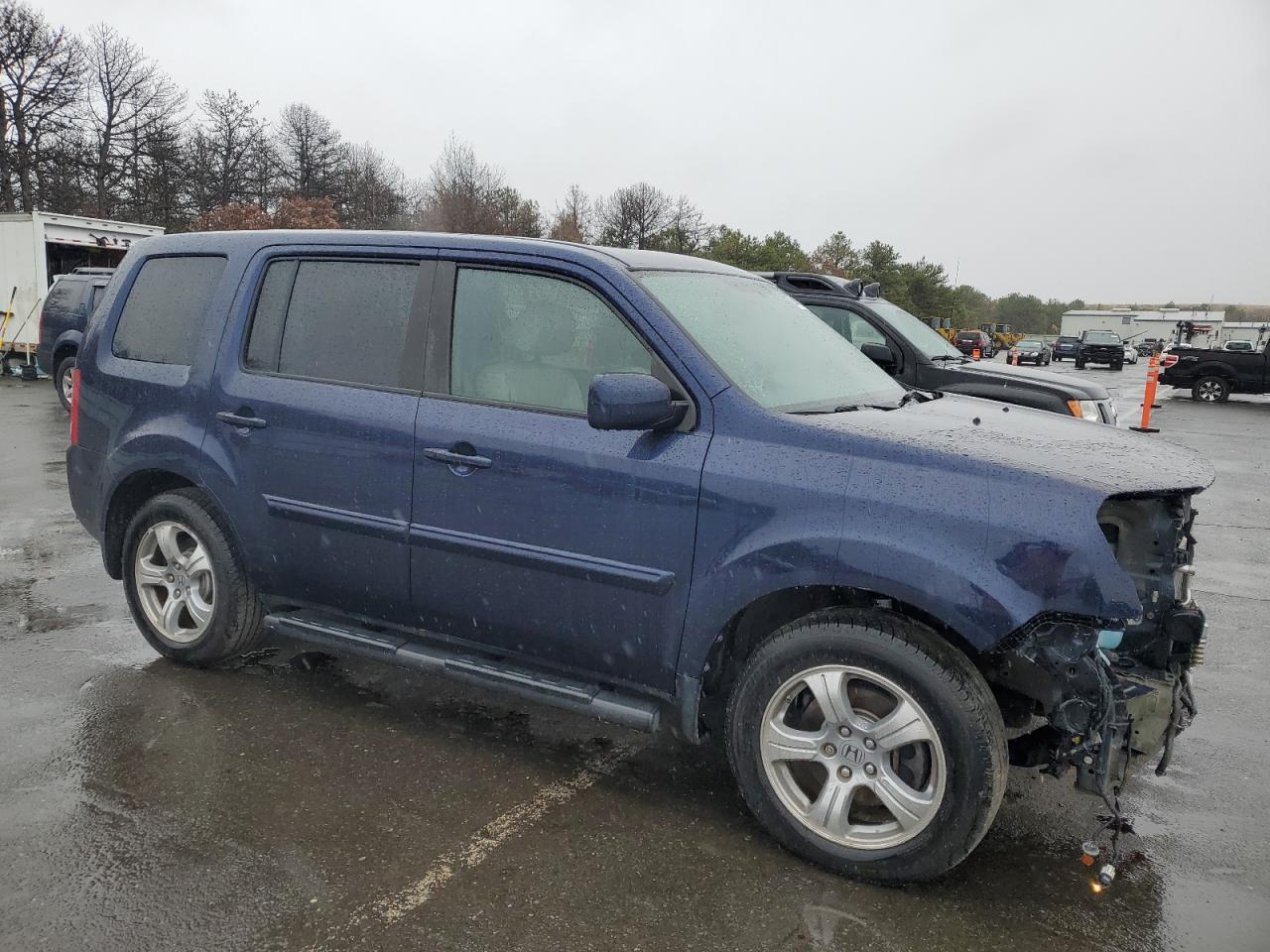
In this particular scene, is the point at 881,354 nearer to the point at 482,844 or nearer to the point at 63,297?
the point at 482,844

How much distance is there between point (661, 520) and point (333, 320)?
5.79 ft

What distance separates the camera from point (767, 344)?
12.1ft

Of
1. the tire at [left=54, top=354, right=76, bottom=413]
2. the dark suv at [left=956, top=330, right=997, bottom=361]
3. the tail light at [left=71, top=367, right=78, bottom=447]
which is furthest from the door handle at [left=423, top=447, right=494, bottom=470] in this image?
the dark suv at [left=956, top=330, right=997, bottom=361]

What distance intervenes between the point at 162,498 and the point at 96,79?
50169 millimetres

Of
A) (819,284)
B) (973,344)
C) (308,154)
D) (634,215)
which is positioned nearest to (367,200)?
(308,154)

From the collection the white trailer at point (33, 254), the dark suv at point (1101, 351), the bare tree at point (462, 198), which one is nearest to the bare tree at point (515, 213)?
the bare tree at point (462, 198)

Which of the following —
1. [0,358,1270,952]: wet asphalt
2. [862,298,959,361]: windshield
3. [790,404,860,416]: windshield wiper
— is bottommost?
[0,358,1270,952]: wet asphalt

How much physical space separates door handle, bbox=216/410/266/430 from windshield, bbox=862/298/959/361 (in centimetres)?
600

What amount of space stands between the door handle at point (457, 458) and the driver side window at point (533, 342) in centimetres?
23

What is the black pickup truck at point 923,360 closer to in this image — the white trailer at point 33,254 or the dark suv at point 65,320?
the dark suv at point 65,320

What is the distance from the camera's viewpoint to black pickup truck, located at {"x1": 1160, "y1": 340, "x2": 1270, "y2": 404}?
22625 millimetres

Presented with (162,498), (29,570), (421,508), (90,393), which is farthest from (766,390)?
(29,570)

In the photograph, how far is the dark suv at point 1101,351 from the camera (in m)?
45.2

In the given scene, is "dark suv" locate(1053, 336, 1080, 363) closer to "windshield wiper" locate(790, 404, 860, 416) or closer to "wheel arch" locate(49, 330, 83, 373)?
"wheel arch" locate(49, 330, 83, 373)
